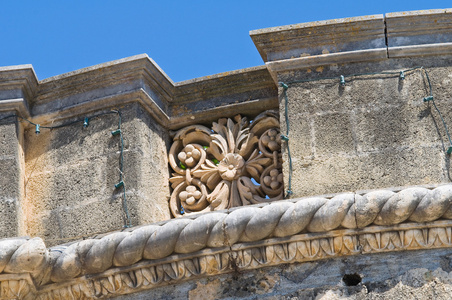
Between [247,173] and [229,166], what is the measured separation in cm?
11

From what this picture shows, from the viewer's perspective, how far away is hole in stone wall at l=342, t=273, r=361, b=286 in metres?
7.22

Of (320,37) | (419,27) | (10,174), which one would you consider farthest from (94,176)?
(419,27)

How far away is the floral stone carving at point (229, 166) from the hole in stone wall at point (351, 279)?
2.59 feet

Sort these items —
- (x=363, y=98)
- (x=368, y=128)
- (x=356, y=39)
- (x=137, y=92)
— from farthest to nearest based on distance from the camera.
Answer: (x=137, y=92) < (x=356, y=39) < (x=363, y=98) < (x=368, y=128)

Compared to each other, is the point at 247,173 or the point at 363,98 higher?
the point at 363,98

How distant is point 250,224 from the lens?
7.30 meters

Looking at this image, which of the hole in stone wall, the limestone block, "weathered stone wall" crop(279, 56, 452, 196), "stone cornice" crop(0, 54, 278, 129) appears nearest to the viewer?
the hole in stone wall

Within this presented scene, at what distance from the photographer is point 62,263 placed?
294 inches

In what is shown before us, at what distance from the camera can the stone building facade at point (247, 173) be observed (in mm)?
7234

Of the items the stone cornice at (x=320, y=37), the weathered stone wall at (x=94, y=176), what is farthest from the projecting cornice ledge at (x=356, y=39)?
the weathered stone wall at (x=94, y=176)

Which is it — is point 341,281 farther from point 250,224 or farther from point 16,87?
point 16,87

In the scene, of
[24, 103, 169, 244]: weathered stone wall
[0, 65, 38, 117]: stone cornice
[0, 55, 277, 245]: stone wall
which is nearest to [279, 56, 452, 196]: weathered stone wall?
[0, 55, 277, 245]: stone wall

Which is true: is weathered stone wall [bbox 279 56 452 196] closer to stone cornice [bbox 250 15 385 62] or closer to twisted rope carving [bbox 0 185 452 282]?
stone cornice [bbox 250 15 385 62]

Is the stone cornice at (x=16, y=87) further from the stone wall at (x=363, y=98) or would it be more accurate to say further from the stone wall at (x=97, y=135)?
the stone wall at (x=363, y=98)
